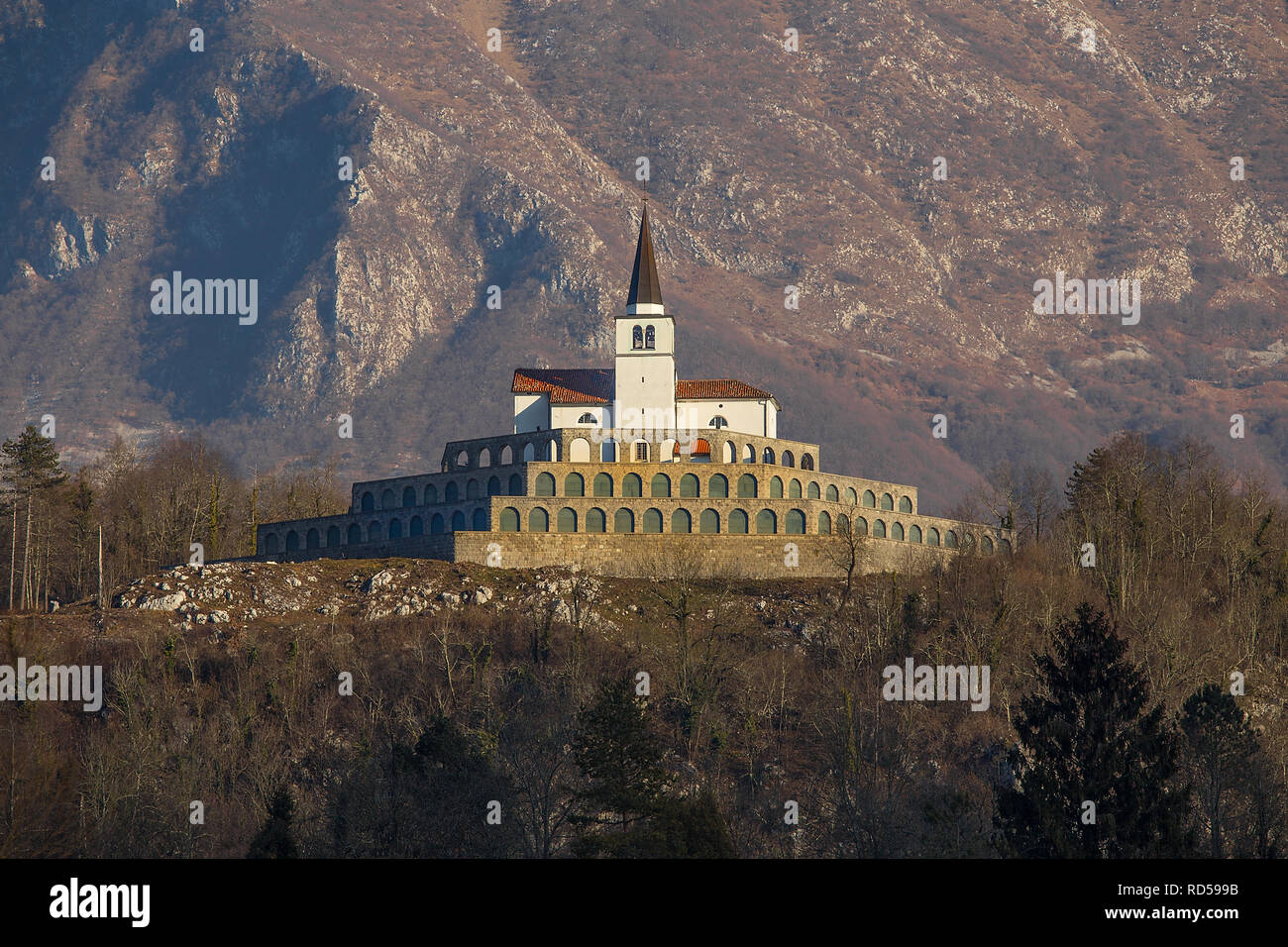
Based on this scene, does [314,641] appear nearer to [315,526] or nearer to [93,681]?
[93,681]

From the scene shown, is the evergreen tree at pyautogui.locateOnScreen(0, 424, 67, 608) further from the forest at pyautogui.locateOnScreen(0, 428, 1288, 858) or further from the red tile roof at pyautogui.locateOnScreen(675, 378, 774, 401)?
the red tile roof at pyautogui.locateOnScreen(675, 378, 774, 401)

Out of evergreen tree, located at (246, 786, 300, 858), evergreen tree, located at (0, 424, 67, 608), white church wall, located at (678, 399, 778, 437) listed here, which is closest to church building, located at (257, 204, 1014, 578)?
white church wall, located at (678, 399, 778, 437)

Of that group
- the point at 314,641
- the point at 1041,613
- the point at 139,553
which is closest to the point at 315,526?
the point at 139,553

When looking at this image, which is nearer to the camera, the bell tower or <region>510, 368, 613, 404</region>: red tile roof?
the bell tower

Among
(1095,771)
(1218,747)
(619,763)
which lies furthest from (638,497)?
(1095,771)

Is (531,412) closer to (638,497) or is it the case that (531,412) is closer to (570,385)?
(570,385)
